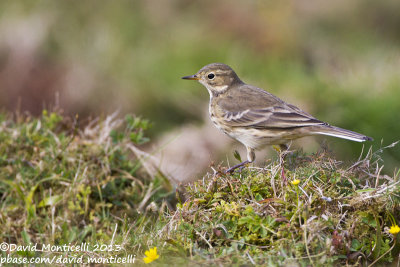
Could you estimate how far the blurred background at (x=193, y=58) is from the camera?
8.53m

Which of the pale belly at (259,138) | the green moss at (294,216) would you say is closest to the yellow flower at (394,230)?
the green moss at (294,216)

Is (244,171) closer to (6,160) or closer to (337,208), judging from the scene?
(337,208)

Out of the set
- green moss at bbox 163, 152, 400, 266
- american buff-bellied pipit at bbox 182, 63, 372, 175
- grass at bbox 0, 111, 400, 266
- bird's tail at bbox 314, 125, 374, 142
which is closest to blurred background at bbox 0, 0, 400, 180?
american buff-bellied pipit at bbox 182, 63, 372, 175

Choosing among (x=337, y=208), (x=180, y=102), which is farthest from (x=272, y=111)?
(x=180, y=102)

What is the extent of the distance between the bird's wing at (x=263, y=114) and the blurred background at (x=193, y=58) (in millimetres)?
1458

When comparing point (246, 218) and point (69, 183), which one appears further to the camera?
point (69, 183)

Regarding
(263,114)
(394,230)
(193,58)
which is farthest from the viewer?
(193,58)

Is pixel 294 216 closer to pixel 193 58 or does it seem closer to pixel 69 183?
pixel 69 183

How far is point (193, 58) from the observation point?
1055 centimetres

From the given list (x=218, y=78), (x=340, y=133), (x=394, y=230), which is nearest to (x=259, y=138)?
(x=340, y=133)

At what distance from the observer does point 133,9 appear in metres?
13.1

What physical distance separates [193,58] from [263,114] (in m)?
5.34

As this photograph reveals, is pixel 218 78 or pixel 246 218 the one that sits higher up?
pixel 218 78

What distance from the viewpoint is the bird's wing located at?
513 centimetres
